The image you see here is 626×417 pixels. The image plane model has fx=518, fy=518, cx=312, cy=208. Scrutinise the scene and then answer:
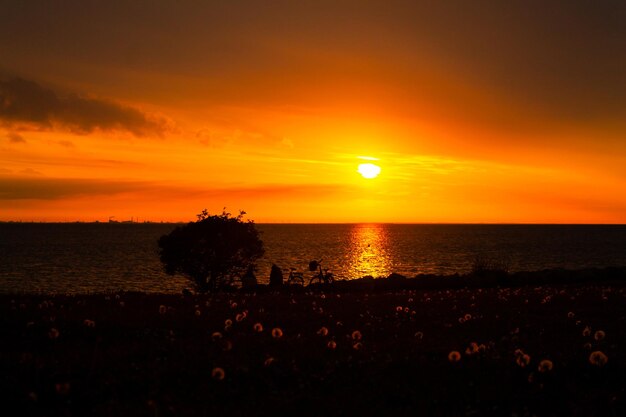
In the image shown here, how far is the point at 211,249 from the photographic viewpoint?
142ft

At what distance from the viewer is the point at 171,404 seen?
723 centimetres

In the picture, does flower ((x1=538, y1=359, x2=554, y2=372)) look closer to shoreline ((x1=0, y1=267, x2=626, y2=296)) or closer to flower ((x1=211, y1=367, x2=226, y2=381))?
flower ((x1=211, y1=367, x2=226, y2=381))

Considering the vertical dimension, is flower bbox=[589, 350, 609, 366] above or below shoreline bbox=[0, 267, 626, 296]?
above

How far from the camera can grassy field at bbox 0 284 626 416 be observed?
7.36m

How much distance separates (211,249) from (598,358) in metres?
36.7

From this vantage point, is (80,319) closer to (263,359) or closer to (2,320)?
(2,320)

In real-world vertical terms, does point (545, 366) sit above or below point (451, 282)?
above

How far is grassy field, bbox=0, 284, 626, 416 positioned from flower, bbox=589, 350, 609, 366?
0.03m

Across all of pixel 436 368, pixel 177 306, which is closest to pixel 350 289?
pixel 177 306

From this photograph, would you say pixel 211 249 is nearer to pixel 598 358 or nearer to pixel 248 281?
pixel 248 281

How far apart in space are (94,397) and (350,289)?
3020cm

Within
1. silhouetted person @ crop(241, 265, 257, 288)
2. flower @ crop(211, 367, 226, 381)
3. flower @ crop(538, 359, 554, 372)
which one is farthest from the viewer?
silhouetted person @ crop(241, 265, 257, 288)

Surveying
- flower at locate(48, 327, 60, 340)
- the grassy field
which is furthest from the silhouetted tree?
flower at locate(48, 327, 60, 340)

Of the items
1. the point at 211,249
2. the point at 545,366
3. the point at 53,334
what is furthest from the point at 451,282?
the point at 53,334
